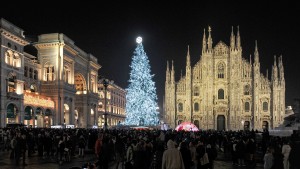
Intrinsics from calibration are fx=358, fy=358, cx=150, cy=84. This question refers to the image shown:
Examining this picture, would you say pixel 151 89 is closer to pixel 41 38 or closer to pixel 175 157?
pixel 41 38

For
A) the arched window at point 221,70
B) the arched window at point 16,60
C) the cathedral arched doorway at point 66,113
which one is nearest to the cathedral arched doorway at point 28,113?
the arched window at point 16,60

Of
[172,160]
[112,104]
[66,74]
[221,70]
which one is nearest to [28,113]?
[66,74]

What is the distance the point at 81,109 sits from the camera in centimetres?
6844

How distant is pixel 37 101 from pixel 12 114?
683 cm

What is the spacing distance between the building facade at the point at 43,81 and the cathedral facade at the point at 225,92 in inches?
674

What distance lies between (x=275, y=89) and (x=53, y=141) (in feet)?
169

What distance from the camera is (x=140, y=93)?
5872 cm

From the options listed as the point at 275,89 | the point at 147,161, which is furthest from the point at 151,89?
the point at 147,161

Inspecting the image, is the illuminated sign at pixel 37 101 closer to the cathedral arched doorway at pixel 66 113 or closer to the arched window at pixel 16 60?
the arched window at pixel 16 60

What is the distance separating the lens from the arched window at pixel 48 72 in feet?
189

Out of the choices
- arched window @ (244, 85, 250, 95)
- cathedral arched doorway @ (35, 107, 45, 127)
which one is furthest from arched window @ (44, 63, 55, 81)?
arched window @ (244, 85, 250, 95)

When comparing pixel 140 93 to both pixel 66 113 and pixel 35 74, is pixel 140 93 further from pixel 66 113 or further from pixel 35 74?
pixel 35 74

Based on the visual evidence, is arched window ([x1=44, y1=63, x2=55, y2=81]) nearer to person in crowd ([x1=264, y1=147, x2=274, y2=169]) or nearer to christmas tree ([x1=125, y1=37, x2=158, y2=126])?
christmas tree ([x1=125, y1=37, x2=158, y2=126])

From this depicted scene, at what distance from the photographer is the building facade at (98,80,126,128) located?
9131 cm
